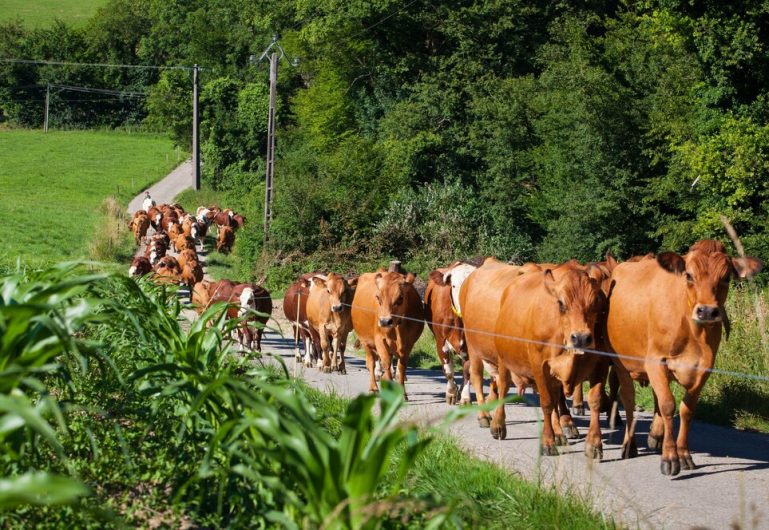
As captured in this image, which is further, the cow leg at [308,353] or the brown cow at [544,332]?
the cow leg at [308,353]

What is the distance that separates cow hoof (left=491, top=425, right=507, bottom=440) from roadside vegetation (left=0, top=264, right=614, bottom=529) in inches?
102

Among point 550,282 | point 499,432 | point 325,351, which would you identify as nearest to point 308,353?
point 325,351

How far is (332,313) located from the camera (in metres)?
19.6

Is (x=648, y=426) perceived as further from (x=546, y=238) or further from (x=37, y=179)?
(x=37, y=179)

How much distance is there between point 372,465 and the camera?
4484 millimetres

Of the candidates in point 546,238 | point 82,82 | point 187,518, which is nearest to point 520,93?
point 546,238

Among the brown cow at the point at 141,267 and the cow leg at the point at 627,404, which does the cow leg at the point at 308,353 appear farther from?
the brown cow at the point at 141,267

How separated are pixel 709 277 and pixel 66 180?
220ft

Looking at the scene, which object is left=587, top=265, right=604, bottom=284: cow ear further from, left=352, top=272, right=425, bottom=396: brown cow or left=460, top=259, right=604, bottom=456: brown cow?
left=352, top=272, right=425, bottom=396: brown cow

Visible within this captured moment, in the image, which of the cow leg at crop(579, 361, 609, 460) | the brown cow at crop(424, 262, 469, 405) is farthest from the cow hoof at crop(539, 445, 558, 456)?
the brown cow at crop(424, 262, 469, 405)

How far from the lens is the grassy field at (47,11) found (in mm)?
119975

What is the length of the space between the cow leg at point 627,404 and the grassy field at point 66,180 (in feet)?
91.8

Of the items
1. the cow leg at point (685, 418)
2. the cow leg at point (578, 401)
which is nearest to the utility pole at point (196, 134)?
the cow leg at point (578, 401)

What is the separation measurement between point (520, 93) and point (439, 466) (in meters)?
37.8
